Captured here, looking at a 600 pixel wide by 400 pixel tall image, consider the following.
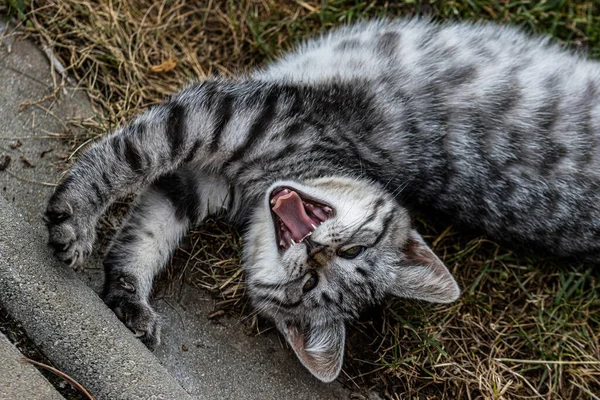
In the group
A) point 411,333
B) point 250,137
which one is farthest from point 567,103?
point 250,137

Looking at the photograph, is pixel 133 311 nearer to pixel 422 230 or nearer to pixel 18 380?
pixel 18 380

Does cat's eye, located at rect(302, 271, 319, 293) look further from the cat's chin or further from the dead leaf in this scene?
the dead leaf

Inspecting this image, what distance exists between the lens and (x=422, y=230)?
394 centimetres

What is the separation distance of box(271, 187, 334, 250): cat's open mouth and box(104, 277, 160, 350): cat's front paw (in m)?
0.66

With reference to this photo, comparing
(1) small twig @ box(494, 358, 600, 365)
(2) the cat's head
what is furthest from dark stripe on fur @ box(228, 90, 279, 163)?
(1) small twig @ box(494, 358, 600, 365)

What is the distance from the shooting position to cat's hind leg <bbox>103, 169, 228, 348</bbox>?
3.28 metres

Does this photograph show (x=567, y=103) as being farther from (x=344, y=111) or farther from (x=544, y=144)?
(x=344, y=111)

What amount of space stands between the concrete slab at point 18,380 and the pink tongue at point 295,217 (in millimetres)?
1166

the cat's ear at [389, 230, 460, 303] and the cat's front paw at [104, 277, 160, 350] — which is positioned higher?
the cat's ear at [389, 230, 460, 303]

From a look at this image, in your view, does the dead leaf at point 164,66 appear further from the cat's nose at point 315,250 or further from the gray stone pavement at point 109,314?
the cat's nose at point 315,250

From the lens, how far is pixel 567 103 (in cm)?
371

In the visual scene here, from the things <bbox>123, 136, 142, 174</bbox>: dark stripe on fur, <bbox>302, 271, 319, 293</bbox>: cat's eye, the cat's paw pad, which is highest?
<bbox>123, 136, 142, 174</bbox>: dark stripe on fur

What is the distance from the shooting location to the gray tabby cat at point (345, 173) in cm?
325

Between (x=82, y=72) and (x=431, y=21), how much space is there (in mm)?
1911
